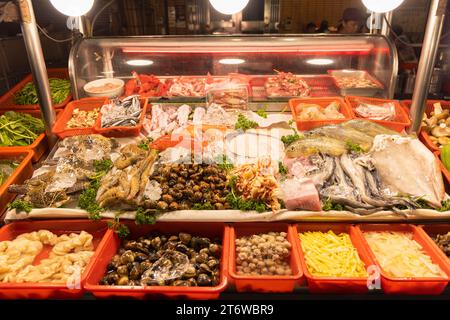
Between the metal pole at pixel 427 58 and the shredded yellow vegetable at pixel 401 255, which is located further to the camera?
the metal pole at pixel 427 58

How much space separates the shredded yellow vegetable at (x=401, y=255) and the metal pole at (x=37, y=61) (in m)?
3.42

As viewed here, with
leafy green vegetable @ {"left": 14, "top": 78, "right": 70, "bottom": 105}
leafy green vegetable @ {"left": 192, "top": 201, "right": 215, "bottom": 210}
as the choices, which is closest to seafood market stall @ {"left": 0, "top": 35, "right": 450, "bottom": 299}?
leafy green vegetable @ {"left": 192, "top": 201, "right": 215, "bottom": 210}

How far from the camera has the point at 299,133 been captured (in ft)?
13.1

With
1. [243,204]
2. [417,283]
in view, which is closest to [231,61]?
[243,204]

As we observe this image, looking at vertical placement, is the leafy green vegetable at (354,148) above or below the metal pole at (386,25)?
below

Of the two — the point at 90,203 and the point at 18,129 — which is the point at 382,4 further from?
the point at 18,129

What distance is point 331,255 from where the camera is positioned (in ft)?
8.94

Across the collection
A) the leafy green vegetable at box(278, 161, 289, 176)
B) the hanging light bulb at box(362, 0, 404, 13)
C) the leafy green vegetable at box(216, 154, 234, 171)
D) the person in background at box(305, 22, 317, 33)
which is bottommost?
the leafy green vegetable at box(278, 161, 289, 176)

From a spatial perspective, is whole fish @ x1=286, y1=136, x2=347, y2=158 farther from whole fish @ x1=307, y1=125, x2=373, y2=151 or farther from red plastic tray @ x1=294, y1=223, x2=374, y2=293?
red plastic tray @ x1=294, y1=223, x2=374, y2=293

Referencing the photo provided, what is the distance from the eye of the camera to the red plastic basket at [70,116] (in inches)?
156

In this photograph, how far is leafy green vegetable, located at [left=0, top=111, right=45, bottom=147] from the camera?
408cm

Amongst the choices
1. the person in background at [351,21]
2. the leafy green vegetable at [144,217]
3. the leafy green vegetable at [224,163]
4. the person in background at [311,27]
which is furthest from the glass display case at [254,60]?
the person in background at [311,27]

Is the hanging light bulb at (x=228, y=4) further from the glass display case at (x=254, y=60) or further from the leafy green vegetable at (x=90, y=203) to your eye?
the leafy green vegetable at (x=90, y=203)

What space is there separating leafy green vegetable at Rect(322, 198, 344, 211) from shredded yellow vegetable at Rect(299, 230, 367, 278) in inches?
7.7
